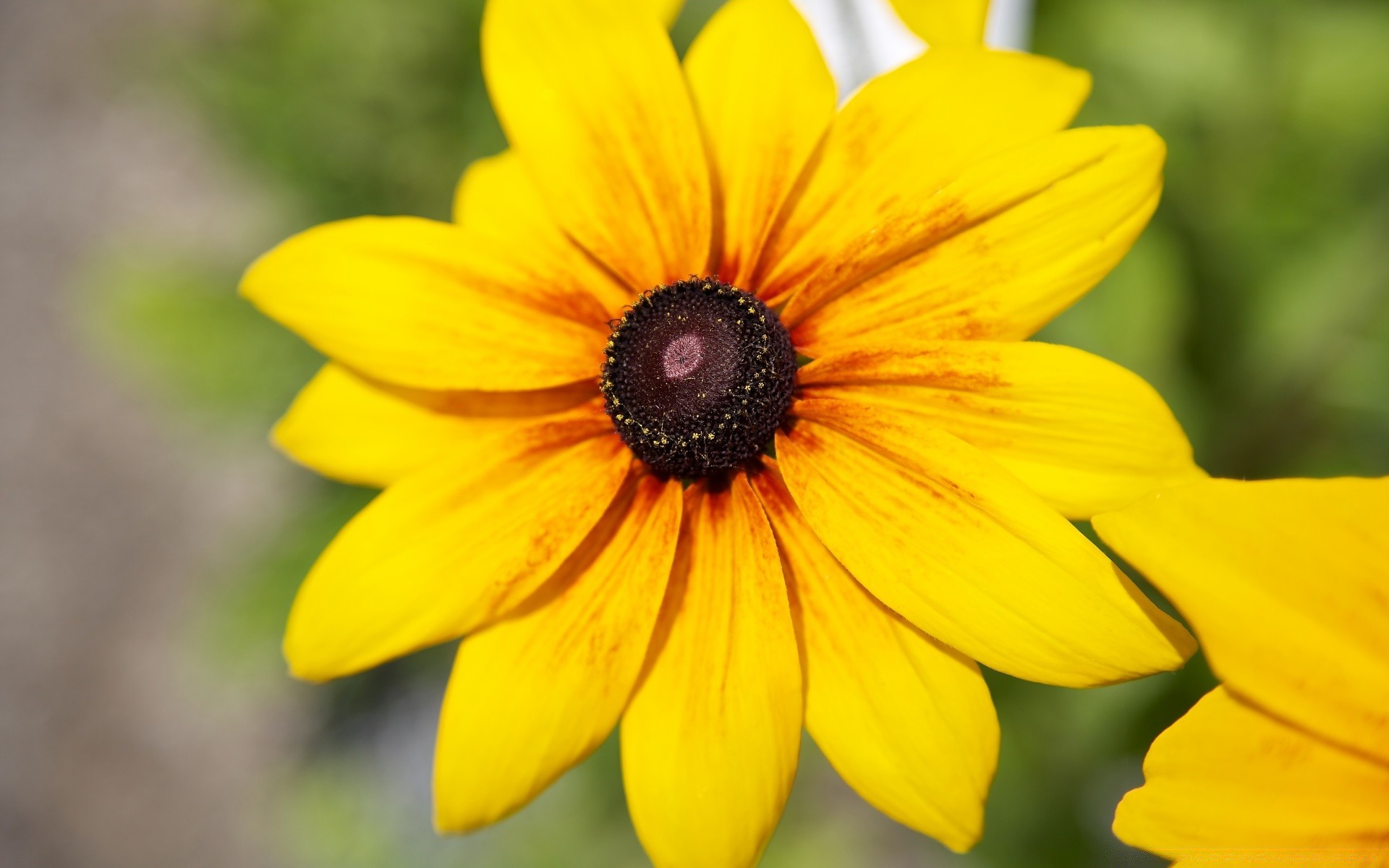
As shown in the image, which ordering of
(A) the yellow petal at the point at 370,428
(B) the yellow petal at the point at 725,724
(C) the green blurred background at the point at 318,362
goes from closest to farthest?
(B) the yellow petal at the point at 725,724 < (A) the yellow petal at the point at 370,428 < (C) the green blurred background at the point at 318,362

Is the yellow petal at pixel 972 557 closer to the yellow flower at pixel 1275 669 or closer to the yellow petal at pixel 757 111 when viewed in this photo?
the yellow flower at pixel 1275 669

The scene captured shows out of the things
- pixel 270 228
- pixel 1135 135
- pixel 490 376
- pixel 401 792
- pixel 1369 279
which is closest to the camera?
pixel 1135 135

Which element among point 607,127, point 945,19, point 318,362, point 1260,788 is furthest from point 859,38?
point 318,362

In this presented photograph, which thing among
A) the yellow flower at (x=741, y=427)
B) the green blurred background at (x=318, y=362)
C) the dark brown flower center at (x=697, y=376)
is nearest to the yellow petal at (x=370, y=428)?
the yellow flower at (x=741, y=427)

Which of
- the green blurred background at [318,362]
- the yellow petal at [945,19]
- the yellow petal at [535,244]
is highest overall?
the yellow petal at [945,19]

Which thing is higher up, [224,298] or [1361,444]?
[224,298]

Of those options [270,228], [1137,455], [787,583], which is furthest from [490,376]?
[270,228]

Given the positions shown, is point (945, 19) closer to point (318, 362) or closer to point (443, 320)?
point (443, 320)

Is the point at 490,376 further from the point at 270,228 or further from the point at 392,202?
the point at 270,228
